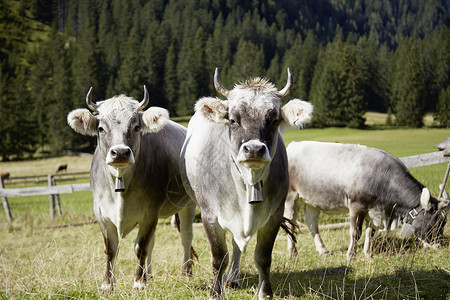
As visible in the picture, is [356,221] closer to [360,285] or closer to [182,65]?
[360,285]

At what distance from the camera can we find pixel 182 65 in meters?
Answer: 77.4

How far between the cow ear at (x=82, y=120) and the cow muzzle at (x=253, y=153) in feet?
7.35

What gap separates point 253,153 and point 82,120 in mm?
2483

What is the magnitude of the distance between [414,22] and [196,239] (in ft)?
480

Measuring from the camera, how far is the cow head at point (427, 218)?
21.7 ft

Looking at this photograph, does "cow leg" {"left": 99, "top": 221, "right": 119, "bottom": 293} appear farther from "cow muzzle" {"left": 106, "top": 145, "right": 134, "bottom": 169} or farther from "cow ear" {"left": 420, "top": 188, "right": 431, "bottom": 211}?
"cow ear" {"left": 420, "top": 188, "right": 431, "bottom": 211}

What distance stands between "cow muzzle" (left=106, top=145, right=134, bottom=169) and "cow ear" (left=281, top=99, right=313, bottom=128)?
5.63ft

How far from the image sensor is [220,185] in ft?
13.6

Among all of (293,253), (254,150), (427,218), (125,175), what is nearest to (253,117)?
(254,150)

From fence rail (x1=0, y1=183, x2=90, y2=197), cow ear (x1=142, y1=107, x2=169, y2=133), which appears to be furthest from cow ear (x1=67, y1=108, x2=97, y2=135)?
fence rail (x1=0, y1=183, x2=90, y2=197)

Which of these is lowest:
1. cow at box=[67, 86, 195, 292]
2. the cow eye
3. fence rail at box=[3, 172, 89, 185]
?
fence rail at box=[3, 172, 89, 185]

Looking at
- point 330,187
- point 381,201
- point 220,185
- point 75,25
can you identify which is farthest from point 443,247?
point 75,25

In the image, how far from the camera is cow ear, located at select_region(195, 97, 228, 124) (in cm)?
384

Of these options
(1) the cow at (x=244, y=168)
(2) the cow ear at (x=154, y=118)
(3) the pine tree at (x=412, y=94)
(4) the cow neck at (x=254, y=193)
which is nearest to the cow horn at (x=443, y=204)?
(1) the cow at (x=244, y=168)
